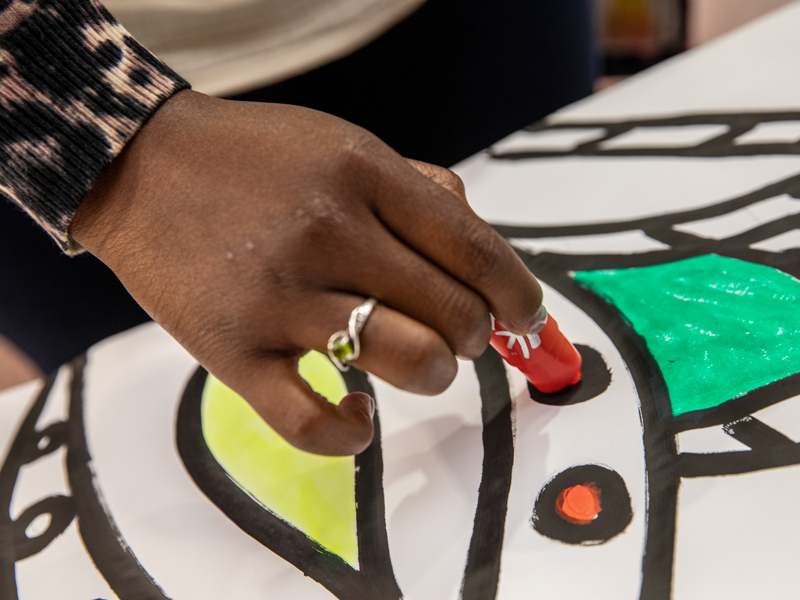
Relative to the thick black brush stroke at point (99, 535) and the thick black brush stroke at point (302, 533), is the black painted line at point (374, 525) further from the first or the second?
the thick black brush stroke at point (99, 535)

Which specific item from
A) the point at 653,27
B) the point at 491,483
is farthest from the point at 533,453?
the point at 653,27

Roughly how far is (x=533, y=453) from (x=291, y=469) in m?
0.20

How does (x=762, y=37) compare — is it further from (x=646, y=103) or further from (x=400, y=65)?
(x=400, y=65)

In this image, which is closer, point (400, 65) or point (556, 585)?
point (556, 585)

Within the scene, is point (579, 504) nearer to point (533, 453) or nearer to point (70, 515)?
point (533, 453)

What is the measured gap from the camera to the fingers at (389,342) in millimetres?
385

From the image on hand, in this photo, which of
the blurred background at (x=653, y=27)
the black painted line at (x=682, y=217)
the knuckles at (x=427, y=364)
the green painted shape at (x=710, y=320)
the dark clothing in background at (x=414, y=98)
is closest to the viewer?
the knuckles at (x=427, y=364)

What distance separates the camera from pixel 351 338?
39 centimetres

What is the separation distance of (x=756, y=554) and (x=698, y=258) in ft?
0.95

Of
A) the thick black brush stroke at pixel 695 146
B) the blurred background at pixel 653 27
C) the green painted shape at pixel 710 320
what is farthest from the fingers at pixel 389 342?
the blurred background at pixel 653 27

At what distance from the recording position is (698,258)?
60 cm

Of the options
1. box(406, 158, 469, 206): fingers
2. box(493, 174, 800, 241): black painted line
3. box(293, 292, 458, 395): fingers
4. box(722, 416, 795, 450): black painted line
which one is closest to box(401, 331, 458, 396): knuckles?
box(293, 292, 458, 395): fingers

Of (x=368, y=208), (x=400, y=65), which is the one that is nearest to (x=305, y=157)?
(x=368, y=208)

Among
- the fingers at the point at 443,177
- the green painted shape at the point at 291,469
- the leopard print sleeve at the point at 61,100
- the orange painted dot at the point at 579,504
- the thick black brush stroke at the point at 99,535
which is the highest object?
the leopard print sleeve at the point at 61,100
